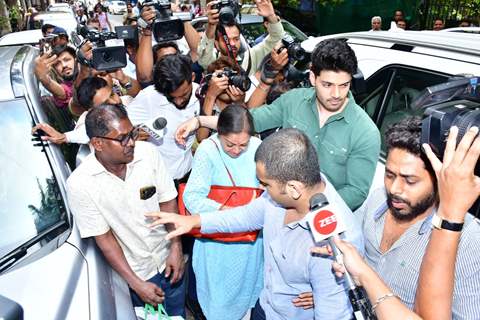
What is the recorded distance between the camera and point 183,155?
2953mm

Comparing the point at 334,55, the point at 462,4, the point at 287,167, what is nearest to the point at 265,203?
the point at 287,167

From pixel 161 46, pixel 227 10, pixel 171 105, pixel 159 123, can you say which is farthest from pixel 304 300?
pixel 161 46

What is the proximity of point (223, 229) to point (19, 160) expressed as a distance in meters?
1.07

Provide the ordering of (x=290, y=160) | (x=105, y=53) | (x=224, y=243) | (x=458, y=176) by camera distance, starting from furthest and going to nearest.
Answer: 1. (x=105, y=53)
2. (x=224, y=243)
3. (x=290, y=160)
4. (x=458, y=176)

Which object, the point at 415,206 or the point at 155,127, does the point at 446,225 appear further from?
the point at 155,127

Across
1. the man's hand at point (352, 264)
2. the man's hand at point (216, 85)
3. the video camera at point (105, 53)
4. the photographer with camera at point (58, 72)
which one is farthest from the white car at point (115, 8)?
the man's hand at point (352, 264)

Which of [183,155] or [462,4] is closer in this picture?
[183,155]

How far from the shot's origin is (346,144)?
2236 mm

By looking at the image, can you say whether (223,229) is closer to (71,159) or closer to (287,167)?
(287,167)

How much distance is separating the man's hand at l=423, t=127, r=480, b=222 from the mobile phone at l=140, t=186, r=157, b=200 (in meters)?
1.45

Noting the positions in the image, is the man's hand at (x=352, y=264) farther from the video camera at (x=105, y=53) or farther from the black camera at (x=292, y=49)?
the video camera at (x=105, y=53)

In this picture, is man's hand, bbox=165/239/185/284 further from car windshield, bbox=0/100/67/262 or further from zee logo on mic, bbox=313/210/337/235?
zee logo on mic, bbox=313/210/337/235

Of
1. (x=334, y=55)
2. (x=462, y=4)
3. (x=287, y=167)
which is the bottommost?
(x=462, y=4)

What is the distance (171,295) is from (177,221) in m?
0.70
